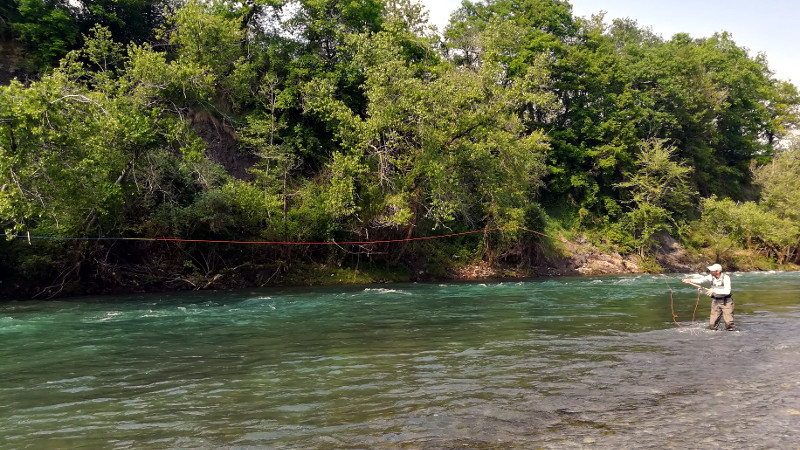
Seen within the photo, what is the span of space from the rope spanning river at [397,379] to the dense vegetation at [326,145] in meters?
6.07

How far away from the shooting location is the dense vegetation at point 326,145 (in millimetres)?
20719

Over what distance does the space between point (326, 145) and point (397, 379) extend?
80.7 ft

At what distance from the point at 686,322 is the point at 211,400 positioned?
13051mm

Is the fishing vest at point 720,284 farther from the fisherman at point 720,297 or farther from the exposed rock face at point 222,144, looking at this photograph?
the exposed rock face at point 222,144

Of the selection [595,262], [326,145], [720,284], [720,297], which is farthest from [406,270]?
[720,284]

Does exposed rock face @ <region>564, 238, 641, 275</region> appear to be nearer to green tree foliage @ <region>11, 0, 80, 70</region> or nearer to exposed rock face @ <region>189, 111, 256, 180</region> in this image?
exposed rock face @ <region>189, 111, 256, 180</region>

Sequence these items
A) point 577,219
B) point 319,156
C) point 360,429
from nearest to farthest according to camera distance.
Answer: point 360,429 → point 319,156 → point 577,219

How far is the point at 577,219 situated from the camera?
42.4 metres

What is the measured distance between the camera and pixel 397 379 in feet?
29.3

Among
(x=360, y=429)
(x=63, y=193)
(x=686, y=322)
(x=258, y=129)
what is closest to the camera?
(x=360, y=429)

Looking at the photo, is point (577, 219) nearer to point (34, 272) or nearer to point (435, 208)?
point (435, 208)

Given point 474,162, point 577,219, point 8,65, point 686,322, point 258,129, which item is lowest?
point 686,322

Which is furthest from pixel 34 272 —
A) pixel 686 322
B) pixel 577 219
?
pixel 577 219

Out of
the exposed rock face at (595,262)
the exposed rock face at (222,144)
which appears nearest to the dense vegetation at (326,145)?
the exposed rock face at (222,144)
